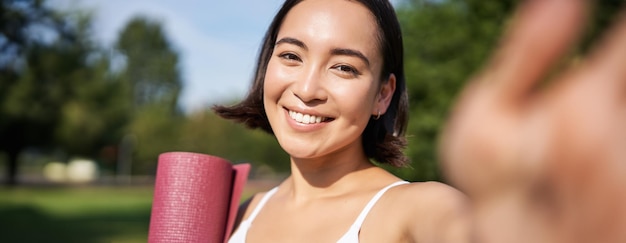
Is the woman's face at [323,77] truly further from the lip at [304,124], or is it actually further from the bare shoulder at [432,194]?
the bare shoulder at [432,194]

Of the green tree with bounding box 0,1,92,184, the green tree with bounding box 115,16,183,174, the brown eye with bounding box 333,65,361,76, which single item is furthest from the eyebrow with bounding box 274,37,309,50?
the green tree with bounding box 115,16,183,174

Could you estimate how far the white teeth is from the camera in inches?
82.5

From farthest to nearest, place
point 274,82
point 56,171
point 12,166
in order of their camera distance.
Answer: point 56,171, point 12,166, point 274,82

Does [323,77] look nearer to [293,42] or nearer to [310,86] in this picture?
[310,86]

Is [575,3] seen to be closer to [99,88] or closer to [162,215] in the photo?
[162,215]

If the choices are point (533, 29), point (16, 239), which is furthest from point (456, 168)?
point (16, 239)

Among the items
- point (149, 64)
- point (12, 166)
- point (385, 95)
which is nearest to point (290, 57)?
point (385, 95)

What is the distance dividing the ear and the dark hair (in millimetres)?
25

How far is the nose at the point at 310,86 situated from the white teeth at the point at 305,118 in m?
0.04

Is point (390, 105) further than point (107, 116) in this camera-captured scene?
No

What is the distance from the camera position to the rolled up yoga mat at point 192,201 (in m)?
2.53

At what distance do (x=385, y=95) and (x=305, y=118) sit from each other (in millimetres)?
388

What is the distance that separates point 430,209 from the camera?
166 centimetres

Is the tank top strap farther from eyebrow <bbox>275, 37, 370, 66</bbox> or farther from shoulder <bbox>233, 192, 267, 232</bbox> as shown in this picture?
shoulder <bbox>233, 192, 267, 232</bbox>
